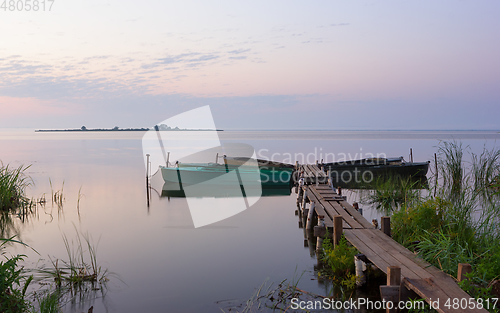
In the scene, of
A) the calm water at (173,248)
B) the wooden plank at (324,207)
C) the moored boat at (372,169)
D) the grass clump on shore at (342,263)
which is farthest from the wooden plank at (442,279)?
the moored boat at (372,169)

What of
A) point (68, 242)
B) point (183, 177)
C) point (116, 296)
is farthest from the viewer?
point (183, 177)

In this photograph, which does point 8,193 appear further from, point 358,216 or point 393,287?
point 393,287

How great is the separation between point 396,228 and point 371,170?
54.2 feet

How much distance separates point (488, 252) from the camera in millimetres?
6273

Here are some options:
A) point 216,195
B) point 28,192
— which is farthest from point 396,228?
point 28,192

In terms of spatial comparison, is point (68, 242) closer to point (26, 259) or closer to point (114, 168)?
point (26, 259)

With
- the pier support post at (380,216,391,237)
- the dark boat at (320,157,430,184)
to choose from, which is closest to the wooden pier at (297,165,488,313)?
the pier support post at (380,216,391,237)

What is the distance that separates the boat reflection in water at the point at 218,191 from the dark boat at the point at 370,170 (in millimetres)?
4169

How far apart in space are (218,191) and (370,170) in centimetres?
1056

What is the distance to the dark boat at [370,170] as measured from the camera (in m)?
23.8

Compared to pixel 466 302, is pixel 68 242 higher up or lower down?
lower down

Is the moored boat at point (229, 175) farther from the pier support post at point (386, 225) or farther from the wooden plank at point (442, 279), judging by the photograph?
the wooden plank at point (442, 279)

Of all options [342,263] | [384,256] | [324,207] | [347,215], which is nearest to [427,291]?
[384,256]

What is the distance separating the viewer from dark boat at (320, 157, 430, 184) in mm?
23797
